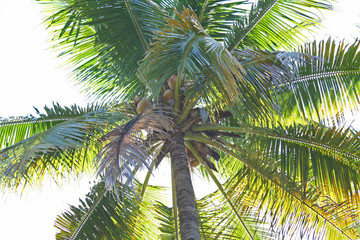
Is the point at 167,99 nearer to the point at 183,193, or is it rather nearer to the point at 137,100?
the point at 137,100

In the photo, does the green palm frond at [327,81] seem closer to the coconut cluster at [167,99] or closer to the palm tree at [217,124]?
the palm tree at [217,124]

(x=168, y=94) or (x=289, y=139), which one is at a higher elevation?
(x=168, y=94)

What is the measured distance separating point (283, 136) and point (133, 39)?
7.81ft

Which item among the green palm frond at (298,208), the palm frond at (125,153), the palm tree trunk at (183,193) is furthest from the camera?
the green palm frond at (298,208)

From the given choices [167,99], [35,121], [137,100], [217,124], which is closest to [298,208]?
[217,124]

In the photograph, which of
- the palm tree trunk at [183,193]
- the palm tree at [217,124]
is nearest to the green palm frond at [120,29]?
the palm tree at [217,124]

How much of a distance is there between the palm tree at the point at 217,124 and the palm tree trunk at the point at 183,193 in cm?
1

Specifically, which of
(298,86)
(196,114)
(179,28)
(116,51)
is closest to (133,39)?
(116,51)

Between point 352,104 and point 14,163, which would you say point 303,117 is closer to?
point 352,104

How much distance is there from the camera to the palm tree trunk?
5.02 m

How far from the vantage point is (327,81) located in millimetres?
6133

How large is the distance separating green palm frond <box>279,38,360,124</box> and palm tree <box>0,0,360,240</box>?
14 mm

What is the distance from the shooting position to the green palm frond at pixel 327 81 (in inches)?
234

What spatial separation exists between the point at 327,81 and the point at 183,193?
2409mm
